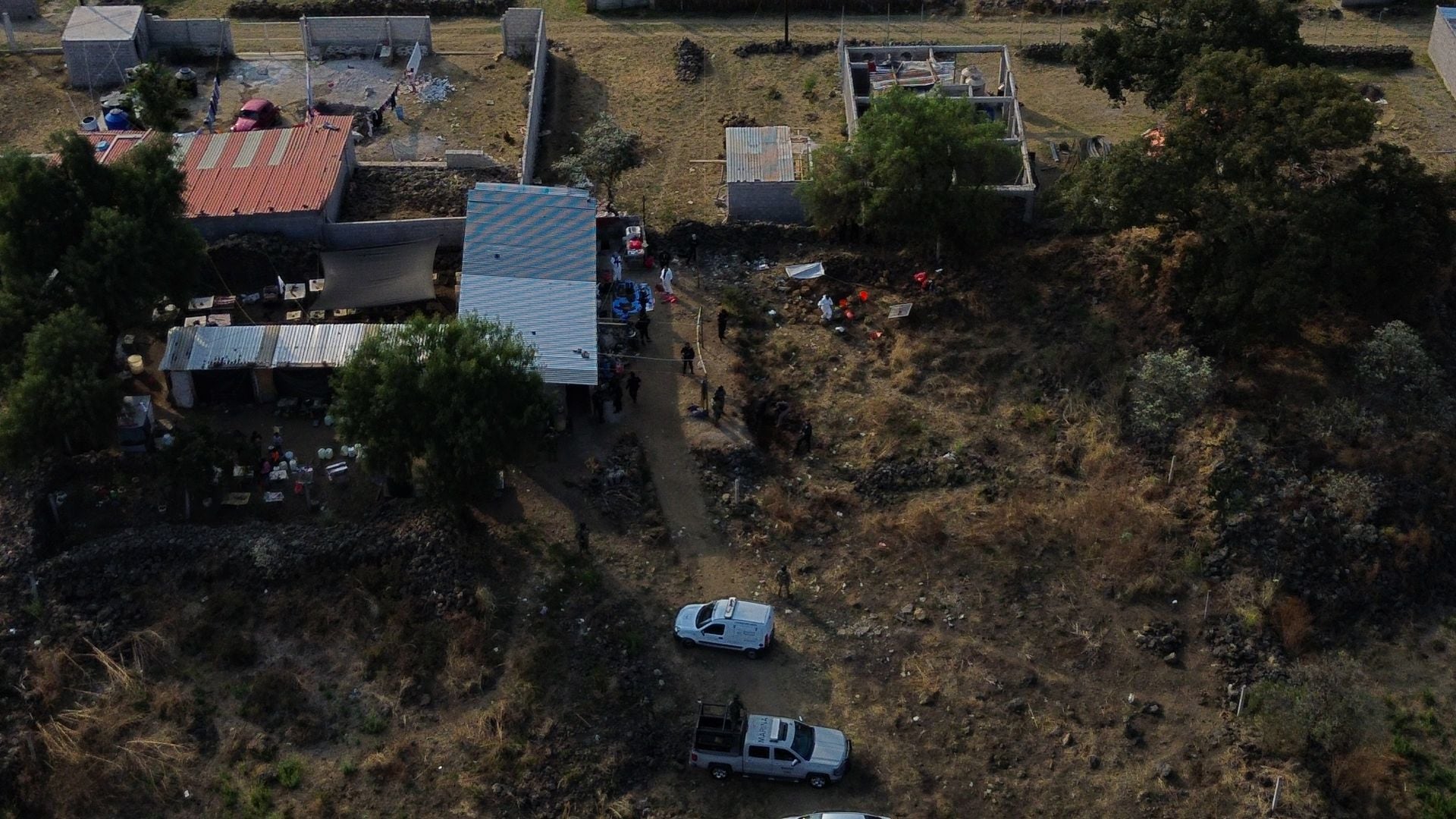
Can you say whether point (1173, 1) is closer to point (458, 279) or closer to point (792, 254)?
point (792, 254)

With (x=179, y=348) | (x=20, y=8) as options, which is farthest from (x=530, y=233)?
(x=20, y=8)

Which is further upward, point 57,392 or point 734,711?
point 57,392

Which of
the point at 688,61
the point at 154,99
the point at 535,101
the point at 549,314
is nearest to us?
the point at 549,314

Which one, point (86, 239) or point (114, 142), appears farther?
point (114, 142)

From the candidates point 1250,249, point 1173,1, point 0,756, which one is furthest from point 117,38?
point 1250,249

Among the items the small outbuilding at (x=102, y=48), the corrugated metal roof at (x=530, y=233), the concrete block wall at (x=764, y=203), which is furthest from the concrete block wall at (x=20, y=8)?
the concrete block wall at (x=764, y=203)

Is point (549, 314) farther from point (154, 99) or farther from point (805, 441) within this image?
point (154, 99)
